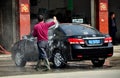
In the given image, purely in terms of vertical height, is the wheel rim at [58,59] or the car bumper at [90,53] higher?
the car bumper at [90,53]

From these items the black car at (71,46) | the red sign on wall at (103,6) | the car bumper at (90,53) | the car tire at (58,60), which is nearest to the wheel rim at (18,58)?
the black car at (71,46)

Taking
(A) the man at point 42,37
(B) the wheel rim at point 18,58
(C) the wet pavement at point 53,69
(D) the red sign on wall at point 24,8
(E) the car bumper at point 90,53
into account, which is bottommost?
(C) the wet pavement at point 53,69

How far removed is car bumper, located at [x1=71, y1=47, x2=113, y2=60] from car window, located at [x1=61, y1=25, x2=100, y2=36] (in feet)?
2.53

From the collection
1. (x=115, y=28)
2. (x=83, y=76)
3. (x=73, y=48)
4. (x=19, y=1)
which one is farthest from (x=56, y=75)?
(x=115, y=28)

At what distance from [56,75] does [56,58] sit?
2.97 meters

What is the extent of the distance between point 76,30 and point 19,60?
2.45m

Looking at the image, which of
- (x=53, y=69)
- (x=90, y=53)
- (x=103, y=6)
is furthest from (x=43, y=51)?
(x=103, y=6)

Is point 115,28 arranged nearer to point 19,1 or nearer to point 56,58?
point 19,1

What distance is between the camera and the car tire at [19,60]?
59.3 ft

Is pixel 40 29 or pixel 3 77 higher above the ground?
pixel 40 29

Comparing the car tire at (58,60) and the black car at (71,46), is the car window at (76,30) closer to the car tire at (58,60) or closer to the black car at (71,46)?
the black car at (71,46)

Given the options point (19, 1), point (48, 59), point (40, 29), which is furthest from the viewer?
point (19, 1)

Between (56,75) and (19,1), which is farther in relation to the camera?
(19,1)

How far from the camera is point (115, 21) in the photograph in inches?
1184
